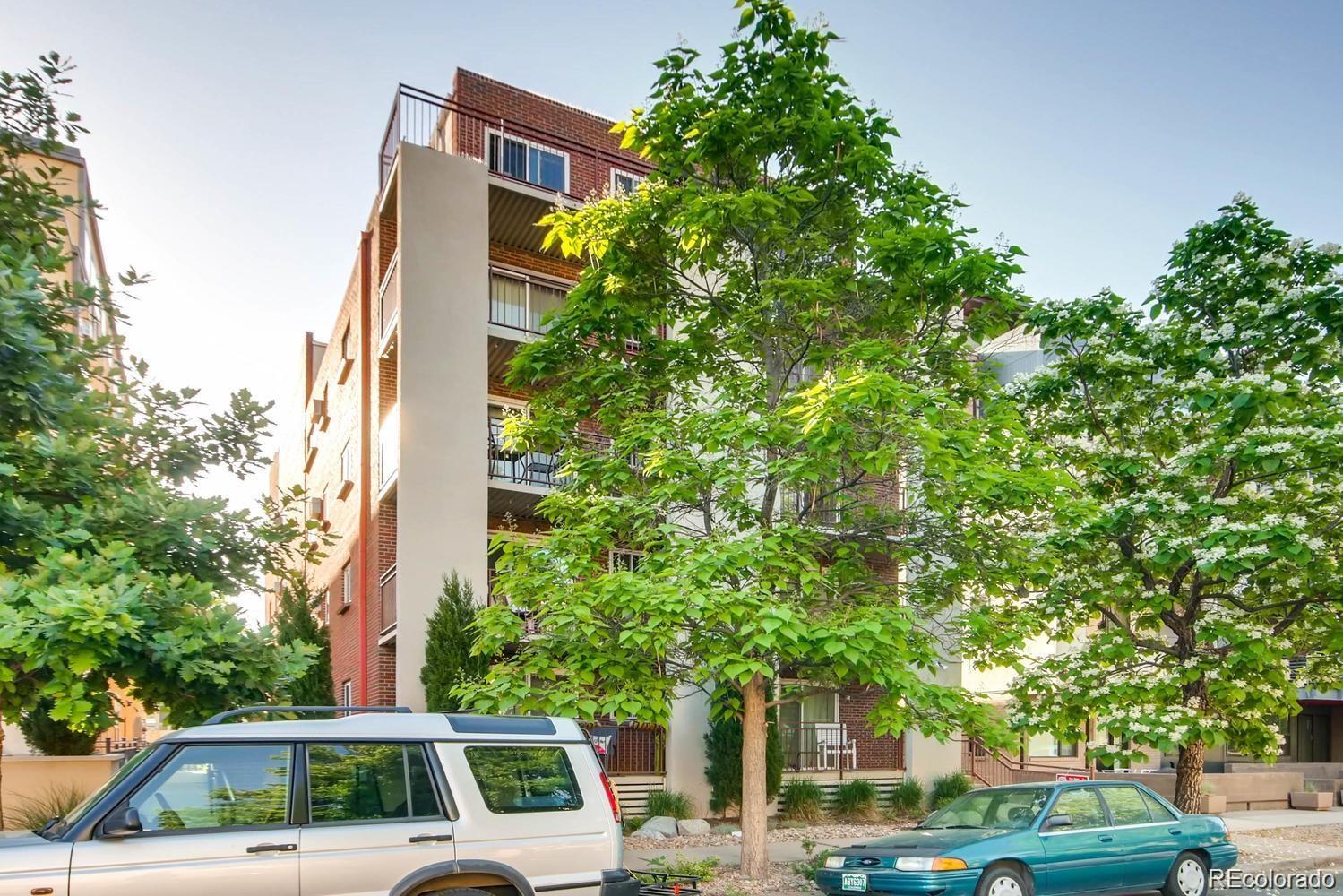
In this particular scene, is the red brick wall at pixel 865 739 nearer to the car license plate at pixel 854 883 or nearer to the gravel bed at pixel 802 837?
the gravel bed at pixel 802 837

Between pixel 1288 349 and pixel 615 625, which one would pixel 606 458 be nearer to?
pixel 615 625

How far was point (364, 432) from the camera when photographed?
22.3 meters

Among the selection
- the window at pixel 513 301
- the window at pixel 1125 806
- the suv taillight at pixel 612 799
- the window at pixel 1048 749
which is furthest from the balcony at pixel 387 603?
the window at pixel 1048 749

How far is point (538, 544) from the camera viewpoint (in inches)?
492

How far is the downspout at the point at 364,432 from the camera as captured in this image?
2116cm

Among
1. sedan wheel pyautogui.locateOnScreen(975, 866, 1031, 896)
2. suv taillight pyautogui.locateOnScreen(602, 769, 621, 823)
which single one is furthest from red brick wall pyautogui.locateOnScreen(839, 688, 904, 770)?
suv taillight pyautogui.locateOnScreen(602, 769, 621, 823)

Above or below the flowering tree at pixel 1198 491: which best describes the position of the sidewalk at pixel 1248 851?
below

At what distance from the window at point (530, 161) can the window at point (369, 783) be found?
15.3 meters

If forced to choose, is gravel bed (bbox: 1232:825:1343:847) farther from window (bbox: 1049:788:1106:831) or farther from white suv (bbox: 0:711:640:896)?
white suv (bbox: 0:711:640:896)

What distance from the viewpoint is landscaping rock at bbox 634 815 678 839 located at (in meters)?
17.6

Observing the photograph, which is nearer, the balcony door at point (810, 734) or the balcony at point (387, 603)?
the balcony at point (387, 603)

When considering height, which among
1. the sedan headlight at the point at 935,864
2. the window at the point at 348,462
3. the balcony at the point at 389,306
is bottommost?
the sedan headlight at the point at 935,864

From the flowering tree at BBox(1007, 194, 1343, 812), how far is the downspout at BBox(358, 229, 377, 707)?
12099 millimetres

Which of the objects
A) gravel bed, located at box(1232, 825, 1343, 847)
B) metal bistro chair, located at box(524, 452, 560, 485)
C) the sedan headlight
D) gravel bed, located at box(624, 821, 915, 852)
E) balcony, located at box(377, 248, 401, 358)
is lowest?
gravel bed, located at box(1232, 825, 1343, 847)
